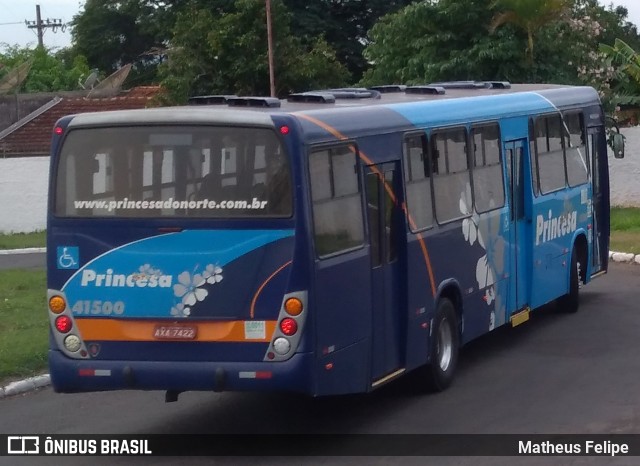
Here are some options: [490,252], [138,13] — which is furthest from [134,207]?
[138,13]

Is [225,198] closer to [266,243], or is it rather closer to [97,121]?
[266,243]

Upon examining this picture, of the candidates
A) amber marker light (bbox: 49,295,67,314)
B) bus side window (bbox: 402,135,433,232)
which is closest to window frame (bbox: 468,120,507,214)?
bus side window (bbox: 402,135,433,232)

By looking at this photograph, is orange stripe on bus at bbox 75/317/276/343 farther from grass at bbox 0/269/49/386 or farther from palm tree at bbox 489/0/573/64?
palm tree at bbox 489/0/573/64

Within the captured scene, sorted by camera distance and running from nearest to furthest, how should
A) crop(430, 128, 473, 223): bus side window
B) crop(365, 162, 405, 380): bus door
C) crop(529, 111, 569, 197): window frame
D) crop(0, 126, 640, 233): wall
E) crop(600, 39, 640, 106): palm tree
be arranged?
crop(365, 162, 405, 380): bus door
crop(430, 128, 473, 223): bus side window
crop(529, 111, 569, 197): window frame
crop(600, 39, 640, 106): palm tree
crop(0, 126, 640, 233): wall

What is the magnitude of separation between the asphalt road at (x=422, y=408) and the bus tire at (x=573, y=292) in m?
2.32

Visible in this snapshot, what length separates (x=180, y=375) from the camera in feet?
29.1

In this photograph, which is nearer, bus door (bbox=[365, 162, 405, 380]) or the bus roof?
the bus roof

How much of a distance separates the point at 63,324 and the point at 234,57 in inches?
984

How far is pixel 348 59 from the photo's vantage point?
52.2m

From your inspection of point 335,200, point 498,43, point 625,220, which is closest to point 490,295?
point 335,200

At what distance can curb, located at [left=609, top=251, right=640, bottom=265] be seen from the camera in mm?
19922

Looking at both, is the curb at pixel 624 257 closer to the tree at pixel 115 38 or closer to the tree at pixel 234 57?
the tree at pixel 234 57

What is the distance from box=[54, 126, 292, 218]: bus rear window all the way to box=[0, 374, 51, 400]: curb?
298 cm

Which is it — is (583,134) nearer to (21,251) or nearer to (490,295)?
(490,295)
